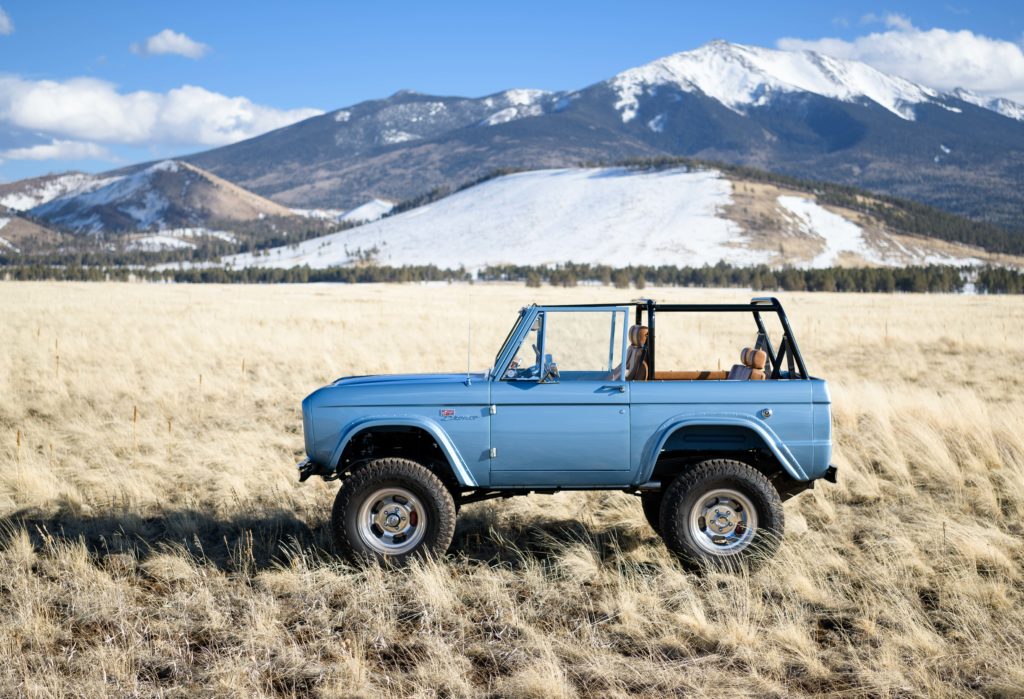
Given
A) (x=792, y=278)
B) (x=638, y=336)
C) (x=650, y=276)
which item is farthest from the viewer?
(x=650, y=276)

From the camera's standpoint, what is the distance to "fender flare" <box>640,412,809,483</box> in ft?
21.8

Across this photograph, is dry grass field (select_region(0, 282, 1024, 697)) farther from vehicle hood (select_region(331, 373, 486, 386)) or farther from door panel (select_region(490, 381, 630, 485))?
vehicle hood (select_region(331, 373, 486, 386))

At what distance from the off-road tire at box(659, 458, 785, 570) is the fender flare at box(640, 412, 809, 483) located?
24cm

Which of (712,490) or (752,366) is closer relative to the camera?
(712,490)

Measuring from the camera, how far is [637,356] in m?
7.43

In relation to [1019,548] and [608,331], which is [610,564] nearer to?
[608,331]


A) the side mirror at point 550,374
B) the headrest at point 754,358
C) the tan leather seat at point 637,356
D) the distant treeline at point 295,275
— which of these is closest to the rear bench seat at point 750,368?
the headrest at point 754,358

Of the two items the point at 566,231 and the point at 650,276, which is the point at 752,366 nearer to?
the point at 650,276

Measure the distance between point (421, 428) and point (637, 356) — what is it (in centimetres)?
208

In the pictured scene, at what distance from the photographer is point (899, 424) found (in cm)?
1215

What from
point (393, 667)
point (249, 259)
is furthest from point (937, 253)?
point (393, 667)

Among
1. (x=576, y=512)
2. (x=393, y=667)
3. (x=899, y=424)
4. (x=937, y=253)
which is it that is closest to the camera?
(x=393, y=667)

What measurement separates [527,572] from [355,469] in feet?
5.48

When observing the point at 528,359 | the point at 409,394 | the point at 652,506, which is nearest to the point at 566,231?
the point at 652,506
